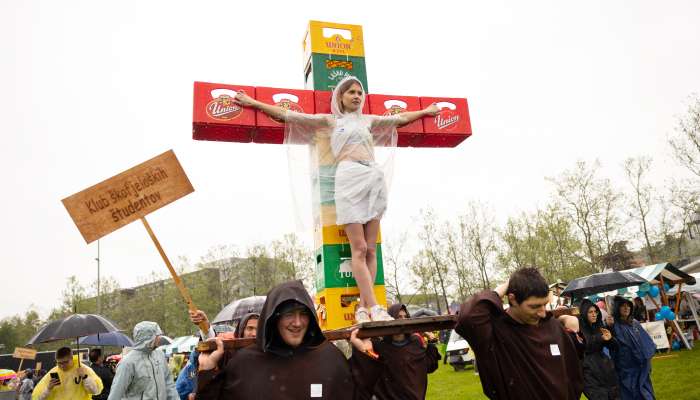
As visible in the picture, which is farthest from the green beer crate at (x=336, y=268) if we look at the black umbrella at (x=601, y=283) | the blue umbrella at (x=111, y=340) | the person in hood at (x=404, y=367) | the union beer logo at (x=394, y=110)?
the blue umbrella at (x=111, y=340)

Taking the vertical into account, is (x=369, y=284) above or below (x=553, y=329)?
above

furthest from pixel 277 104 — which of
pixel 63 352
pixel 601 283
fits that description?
pixel 601 283

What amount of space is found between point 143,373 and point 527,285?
5142 millimetres

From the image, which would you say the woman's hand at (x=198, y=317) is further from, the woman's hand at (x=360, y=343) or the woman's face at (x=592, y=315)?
the woman's face at (x=592, y=315)

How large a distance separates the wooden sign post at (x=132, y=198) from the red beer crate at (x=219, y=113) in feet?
6.33

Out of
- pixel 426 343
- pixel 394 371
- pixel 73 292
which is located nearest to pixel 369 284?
pixel 394 371

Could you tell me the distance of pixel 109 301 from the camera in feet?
156

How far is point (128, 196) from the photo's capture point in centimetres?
357

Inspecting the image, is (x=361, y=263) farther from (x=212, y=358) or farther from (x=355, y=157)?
(x=212, y=358)

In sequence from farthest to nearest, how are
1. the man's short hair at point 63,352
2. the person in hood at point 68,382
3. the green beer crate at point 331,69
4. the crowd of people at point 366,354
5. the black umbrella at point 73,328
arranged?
the black umbrella at point 73,328 < the man's short hair at point 63,352 < the person in hood at point 68,382 < the green beer crate at point 331,69 < the crowd of people at point 366,354

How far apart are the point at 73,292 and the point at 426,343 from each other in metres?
48.1

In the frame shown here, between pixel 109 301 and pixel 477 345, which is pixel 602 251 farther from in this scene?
pixel 109 301

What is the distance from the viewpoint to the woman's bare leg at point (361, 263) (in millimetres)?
4824

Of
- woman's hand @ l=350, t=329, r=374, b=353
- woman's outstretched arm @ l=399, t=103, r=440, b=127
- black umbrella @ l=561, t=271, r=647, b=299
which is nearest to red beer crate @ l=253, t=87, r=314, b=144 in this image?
woman's outstretched arm @ l=399, t=103, r=440, b=127
